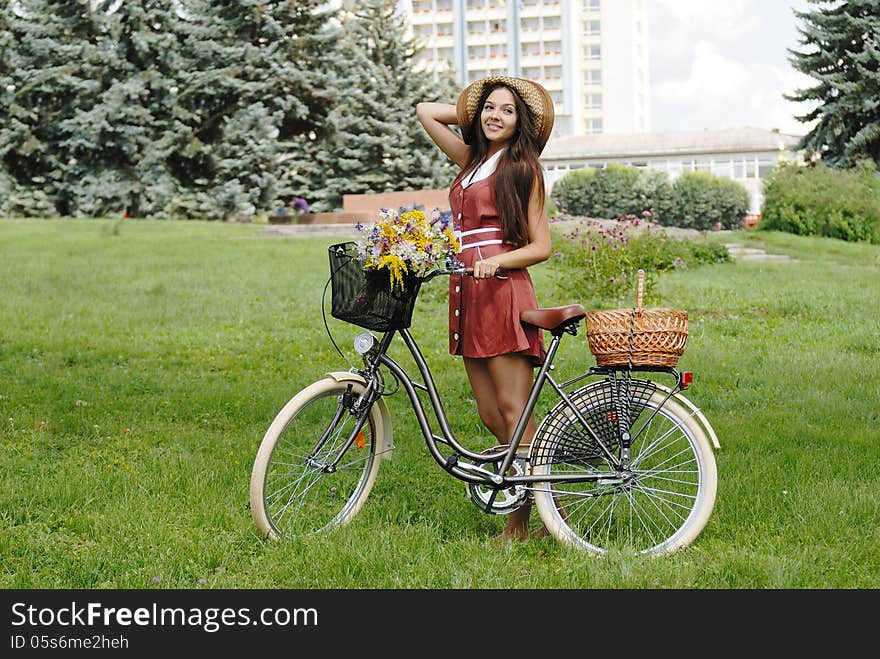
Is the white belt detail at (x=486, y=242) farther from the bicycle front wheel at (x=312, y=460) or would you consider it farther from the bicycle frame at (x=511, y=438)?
the bicycle front wheel at (x=312, y=460)

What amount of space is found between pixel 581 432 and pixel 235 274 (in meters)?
12.3

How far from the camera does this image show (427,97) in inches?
1373

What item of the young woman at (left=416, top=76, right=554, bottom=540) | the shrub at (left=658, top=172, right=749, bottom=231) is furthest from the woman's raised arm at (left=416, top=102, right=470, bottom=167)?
the shrub at (left=658, top=172, right=749, bottom=231)

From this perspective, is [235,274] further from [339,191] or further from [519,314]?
[339,191]

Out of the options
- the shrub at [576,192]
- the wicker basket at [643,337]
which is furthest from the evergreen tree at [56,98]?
the wicker basket at [643,337]

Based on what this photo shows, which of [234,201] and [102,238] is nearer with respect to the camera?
[102,238]

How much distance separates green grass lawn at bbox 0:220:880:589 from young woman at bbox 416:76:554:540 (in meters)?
0.63

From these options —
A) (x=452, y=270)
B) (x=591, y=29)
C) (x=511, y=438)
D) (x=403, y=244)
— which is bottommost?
(x=511, y=438)

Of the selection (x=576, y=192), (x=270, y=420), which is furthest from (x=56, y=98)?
(x=270, y=420)

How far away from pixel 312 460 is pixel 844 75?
32699 millimetres

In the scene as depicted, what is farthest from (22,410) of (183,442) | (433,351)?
(433,351)

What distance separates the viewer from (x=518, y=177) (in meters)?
4.08

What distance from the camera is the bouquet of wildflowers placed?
387 centimetres

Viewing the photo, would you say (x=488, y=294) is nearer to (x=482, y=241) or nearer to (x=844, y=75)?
(x=482, y=241)
